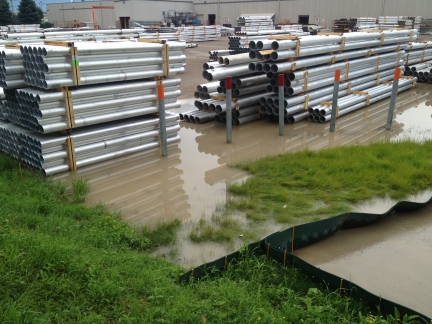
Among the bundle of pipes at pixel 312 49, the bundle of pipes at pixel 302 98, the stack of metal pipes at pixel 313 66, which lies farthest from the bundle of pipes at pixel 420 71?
the bundle of pipes at pixel 302 98

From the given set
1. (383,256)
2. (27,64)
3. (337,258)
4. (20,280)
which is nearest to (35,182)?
(27,64)

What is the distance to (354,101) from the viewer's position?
38.6 ft

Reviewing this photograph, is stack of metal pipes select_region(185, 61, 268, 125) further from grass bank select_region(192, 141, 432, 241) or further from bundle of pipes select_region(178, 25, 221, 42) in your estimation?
bundle of pipes select_region(178, 25, 221, 42)

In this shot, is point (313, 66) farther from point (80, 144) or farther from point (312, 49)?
point (80, 144)

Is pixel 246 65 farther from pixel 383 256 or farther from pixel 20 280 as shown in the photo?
pixel 20 280

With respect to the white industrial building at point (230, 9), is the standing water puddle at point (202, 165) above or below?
below

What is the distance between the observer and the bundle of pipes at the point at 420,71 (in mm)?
16312

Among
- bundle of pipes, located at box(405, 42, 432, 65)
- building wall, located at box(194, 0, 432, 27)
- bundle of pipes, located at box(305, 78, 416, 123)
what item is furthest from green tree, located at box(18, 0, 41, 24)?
bundle of pipes, located at box(305, 78, 416, 123)

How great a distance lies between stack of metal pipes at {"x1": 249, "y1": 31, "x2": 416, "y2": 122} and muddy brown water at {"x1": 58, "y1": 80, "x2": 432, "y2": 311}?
651 mm

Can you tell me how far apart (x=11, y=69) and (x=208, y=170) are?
12.3 ft

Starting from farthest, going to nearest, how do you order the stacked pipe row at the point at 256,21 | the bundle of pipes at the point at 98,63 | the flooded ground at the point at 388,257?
1. the stacked pipe row at the point at 256,21
2. the bundle of pipes at the point at 98,63
3. the flooded ground at the point at 388,257

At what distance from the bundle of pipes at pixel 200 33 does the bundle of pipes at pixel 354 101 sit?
22.9m

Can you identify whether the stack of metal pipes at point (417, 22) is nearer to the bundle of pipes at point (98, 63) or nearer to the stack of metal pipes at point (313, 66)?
the stack of metal pipes at point (313, 66)

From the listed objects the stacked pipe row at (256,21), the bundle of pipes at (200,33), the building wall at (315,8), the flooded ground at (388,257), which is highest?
the building wall at (315,8)
